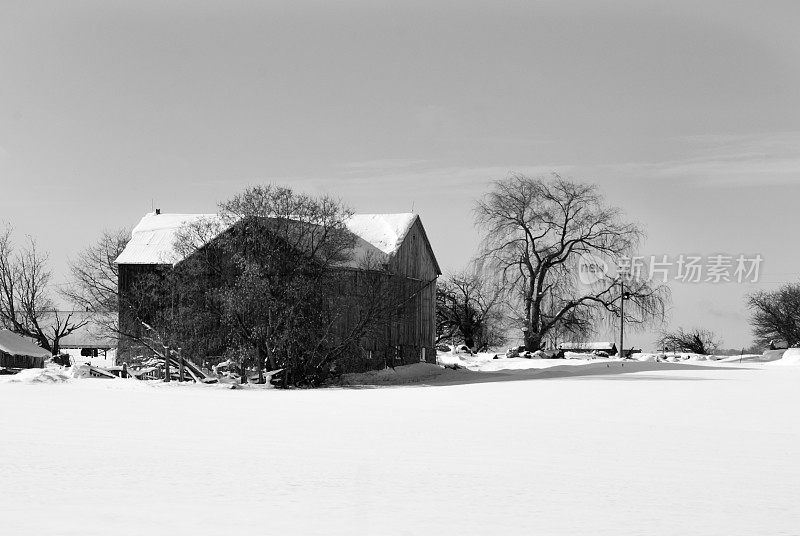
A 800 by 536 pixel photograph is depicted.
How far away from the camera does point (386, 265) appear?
39000mm

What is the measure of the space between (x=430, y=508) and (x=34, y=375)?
2830 cm

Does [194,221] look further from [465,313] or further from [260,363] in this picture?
[465,313]

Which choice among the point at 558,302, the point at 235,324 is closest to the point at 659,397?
the point at 235,324

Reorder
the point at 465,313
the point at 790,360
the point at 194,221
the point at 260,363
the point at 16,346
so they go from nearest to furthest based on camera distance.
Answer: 1. the point at 260,363
2. the point at 194,221
3. the point at 16,346
4. the point at 790,360
5. the point at 465,313

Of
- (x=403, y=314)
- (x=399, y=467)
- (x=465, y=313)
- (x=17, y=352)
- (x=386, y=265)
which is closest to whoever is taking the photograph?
(x=399, y=467)

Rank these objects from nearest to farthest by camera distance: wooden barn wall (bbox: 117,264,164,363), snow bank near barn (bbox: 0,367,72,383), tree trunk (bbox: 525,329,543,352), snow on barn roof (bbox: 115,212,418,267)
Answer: snow bank near barn (bbox: 0,367,72,383) < wooden barn wall (bbox: 117,264,164,363) < snow on barn roof (bbox: 115,212,418,267) < tree trunk (bbox: 525,329,543,352)

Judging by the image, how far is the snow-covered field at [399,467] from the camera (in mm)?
8508

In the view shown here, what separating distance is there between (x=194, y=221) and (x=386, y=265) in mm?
9505

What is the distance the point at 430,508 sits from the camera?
907cm

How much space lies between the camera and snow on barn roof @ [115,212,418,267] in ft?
134

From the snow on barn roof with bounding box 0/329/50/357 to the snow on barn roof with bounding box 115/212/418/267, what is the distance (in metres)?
9.59

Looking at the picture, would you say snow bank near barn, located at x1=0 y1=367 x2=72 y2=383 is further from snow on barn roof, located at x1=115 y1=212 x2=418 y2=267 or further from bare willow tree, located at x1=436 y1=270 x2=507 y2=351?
bare willow tree, located at x1=436 y1=270 x2=507 y2=351

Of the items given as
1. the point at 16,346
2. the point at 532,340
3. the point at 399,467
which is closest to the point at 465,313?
the point at 532,340

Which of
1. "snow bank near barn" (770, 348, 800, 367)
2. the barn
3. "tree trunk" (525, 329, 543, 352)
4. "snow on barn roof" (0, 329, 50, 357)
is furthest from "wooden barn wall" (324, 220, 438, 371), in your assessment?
"snow bank near barn" (770, 348, 800, 367)
